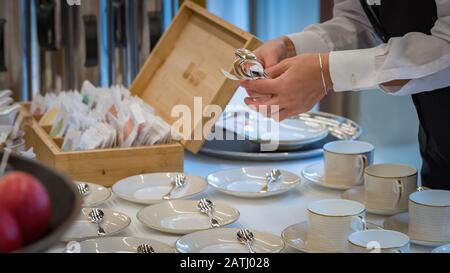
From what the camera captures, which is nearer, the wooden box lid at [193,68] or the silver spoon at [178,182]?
the silver spoon at [178,182]

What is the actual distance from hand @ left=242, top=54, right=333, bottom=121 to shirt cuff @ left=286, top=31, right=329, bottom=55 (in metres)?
0.26

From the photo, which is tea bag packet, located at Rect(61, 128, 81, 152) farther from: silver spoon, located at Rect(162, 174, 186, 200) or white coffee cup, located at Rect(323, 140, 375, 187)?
white coffee cup, located at Rect(323, 140, 375, 187)

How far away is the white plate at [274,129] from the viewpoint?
1.93m

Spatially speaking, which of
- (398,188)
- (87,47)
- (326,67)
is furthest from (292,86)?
(87,47)

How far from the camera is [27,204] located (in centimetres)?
62

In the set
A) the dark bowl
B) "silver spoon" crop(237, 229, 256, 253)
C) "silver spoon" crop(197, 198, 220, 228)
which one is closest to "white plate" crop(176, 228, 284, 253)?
"silver spoon" crop(237, 229, 256, 253)

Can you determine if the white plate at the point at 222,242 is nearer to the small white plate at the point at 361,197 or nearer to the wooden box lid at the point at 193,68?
the small white plate at the point at 361,197

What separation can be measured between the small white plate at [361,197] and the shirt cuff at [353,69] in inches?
8.3

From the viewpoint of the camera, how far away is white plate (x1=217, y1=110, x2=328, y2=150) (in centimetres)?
193

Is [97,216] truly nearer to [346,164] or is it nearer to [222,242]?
[222,242]

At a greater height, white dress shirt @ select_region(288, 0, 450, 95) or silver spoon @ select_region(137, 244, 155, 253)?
white dress shirt @ select_region(288, 0, 450, 95)

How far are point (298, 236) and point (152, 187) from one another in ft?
1.44

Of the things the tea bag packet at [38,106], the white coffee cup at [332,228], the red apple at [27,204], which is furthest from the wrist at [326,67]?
the red apple at [27,204]
